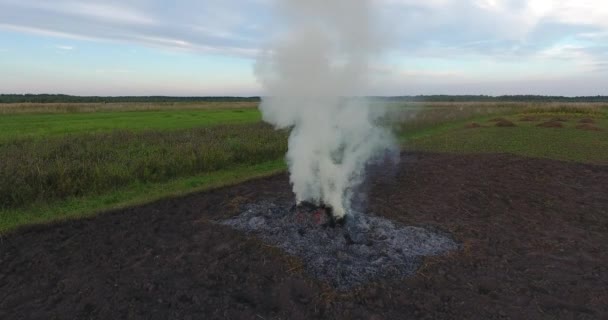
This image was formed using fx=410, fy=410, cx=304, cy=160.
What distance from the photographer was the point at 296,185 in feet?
26.5

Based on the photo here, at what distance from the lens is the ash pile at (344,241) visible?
616cm

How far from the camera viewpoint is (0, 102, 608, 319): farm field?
17.7 ft

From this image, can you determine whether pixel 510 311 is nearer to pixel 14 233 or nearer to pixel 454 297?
pixel 454 297

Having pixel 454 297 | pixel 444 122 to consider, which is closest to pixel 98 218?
pixel 454 297

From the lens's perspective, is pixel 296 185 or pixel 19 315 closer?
pixel 19 315

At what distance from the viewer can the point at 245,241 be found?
23.6ft

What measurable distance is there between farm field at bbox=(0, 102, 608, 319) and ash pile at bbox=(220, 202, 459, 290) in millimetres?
287

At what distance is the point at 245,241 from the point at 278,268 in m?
1.13

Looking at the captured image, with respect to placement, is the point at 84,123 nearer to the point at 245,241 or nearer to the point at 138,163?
the point at 138,163

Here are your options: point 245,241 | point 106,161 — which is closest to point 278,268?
point 245,241

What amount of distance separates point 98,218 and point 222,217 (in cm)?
259

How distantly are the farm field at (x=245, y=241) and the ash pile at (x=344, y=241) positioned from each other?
0.29m

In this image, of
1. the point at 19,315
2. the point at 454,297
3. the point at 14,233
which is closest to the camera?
the point at 19,315

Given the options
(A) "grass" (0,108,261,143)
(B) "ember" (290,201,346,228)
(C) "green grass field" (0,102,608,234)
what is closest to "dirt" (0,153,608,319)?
(B) "ember" (290,201,346,228)
